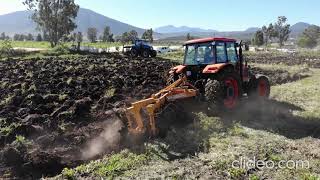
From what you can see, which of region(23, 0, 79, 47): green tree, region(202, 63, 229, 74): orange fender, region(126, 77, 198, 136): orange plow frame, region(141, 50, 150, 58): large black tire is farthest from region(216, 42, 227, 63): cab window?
region(23, 0, 79, 47): green tree

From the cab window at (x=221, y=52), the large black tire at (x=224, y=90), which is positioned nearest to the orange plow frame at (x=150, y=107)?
the large black tire at (x=224, y=90)

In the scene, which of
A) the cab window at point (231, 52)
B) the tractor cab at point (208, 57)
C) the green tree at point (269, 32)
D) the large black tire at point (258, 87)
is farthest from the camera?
the green tree at point (269, 32)

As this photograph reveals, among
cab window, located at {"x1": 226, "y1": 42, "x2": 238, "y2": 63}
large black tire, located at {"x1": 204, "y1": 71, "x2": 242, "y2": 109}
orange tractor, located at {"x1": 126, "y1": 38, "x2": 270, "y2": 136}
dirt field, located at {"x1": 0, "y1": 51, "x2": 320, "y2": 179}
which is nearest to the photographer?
dirt field, located at {"x1": 0, "y1": 51, "x2": 320, "y2": 179}

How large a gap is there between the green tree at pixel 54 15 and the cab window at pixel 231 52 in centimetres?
4354

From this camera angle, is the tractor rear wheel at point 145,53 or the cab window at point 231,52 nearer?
the cab window at point 231,52

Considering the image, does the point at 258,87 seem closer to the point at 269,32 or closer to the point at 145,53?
the point at 145,53

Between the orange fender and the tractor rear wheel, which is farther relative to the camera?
the tractor rear wheel

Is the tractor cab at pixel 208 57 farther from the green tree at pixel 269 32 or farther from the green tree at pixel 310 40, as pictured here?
the green tree at pixel 310 40

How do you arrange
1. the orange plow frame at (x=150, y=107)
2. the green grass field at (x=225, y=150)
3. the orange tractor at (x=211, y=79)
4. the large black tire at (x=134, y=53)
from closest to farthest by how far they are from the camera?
the green grass field at (x=225, y=150), the orange plow frame at (x=150, y=107), the orange tractor at (x=211, y=79), the large black tire at (x=134, y=53)

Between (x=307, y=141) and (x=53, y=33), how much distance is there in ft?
159

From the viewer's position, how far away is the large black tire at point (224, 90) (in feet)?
34.5

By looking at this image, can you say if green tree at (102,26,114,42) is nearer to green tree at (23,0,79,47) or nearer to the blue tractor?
green tree at (23,0,79,47)

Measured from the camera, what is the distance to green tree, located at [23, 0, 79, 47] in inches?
2082

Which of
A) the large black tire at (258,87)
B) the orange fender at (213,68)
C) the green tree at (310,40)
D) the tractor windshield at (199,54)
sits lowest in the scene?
the green tree at (310,40)
